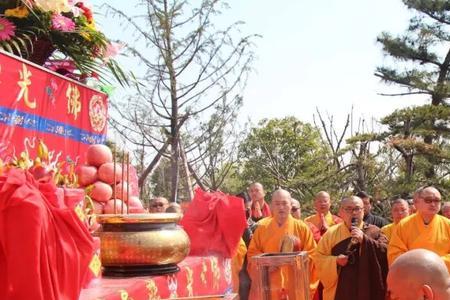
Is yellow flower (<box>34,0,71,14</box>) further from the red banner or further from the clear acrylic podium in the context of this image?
the clear acrylic podium

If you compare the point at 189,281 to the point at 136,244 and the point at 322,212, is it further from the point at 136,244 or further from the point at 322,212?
the point at 322,212

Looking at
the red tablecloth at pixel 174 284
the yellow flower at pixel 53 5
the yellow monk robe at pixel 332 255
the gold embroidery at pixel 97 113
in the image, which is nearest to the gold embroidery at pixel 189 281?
the red tablecloth at pixel 174 284

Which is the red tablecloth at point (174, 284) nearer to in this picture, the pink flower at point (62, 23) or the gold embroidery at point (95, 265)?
the gold embroidery at point (95, 265)

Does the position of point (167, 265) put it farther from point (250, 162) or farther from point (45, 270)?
point (250, 162)

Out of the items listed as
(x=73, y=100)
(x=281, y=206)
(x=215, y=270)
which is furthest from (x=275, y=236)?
(x=73, y=100)

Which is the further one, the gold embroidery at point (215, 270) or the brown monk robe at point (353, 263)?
the brown monk robe at point (353, 263)

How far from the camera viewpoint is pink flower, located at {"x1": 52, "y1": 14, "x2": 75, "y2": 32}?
3389mm

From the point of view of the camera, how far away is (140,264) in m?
2.52

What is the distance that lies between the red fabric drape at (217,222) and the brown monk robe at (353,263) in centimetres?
267

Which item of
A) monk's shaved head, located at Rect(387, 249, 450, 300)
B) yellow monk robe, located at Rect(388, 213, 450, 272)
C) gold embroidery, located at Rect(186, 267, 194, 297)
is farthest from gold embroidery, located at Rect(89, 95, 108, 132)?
yellow monk robe, located at Rect(388, 213, 450, 272)

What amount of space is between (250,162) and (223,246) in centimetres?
2543

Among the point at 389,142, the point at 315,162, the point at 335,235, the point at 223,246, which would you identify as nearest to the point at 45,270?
the point at 223,246

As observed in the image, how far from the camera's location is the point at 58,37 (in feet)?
11.8

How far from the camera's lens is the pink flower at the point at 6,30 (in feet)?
10.1
